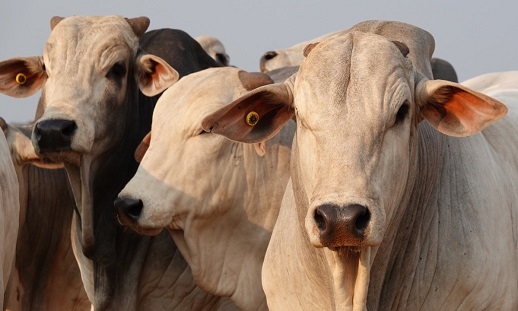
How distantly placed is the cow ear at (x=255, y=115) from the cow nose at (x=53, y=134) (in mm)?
1947

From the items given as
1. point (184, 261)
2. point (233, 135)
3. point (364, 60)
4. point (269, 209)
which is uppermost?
point (364, 60)

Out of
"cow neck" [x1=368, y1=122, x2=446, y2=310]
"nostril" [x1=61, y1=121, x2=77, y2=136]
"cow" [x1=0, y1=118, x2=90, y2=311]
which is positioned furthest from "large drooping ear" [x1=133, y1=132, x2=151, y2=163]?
"cow neck" [x1=368, y1=122, x2=446, y2=310]

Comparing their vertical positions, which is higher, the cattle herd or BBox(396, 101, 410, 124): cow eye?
BBox(396, 101, 410, 124): cow eye

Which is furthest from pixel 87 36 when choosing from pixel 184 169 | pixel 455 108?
pixel 455 108

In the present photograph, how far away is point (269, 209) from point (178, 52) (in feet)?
6.02

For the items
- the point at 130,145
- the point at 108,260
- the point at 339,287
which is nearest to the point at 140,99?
the point at 130,145

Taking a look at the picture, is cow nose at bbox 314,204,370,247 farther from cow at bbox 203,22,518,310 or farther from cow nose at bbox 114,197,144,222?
cow nose at bbox 114,197,144,222

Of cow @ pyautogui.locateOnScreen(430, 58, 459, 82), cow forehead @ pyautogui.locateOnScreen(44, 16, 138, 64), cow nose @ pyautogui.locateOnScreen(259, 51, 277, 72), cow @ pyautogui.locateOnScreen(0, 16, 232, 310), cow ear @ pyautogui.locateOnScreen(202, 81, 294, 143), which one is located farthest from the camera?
cow nose @ pyautogui.locateOnScreen(259, 51, 277, 72)

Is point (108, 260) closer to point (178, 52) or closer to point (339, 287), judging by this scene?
point (178, 52)

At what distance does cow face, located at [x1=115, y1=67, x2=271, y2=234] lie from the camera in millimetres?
7477

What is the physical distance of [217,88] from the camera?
784cm

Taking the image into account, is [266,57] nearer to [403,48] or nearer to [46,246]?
[46,246]

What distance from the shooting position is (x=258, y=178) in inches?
310

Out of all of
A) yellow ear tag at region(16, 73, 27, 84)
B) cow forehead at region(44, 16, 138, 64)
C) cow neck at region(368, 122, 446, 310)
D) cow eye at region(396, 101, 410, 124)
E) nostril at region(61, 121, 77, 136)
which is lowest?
yellow ear tag at region(16, 73, 27, 84)
